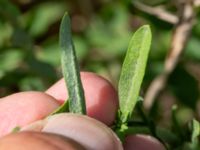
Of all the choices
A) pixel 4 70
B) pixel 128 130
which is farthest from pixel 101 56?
pixel 128 130

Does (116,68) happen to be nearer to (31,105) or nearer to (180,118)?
(180,118)

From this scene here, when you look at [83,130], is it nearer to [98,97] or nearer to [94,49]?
[98,97]

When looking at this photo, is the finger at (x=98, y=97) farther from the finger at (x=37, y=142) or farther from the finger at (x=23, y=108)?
the finger at (x=37, y=142)

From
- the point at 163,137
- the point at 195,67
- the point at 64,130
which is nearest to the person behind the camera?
the point at 64,130

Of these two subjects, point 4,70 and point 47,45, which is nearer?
point 4,70

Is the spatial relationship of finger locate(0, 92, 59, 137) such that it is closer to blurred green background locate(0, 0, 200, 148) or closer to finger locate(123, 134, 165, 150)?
finger locate(123, 134, 165, 150)

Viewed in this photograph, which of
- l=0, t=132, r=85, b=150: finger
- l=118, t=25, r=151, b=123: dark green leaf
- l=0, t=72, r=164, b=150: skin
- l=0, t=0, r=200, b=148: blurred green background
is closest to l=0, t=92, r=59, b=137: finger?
l=0, t=72, r=164, b=150: skin

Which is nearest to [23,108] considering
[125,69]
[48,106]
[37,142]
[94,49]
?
[48,106]
